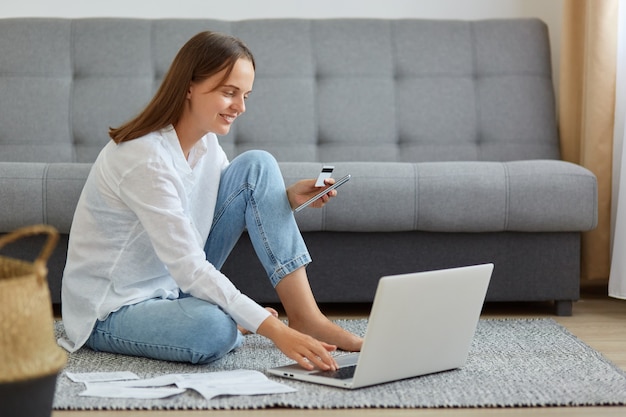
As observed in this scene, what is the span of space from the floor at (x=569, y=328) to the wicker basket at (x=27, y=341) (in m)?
0.27

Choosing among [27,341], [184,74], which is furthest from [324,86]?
[27,341]

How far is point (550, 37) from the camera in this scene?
3.57 m

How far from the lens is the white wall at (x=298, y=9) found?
3486 millimetres

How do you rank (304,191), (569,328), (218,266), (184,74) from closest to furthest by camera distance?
(184,74) → (304,191) → (218,266) → (569,328)

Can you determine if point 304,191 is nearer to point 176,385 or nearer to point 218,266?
point 218,266

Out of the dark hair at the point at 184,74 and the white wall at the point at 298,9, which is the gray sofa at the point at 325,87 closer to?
the white wall at the point at 298,9

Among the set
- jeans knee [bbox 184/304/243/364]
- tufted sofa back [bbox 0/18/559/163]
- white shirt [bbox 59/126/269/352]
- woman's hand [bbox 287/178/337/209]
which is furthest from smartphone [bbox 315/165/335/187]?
tufted sofa back [bbox 0/18/559/163]

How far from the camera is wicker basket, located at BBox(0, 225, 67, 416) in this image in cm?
128

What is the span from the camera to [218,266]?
2227 mm

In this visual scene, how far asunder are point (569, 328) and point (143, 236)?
3.86 ft

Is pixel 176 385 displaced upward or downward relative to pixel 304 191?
downward

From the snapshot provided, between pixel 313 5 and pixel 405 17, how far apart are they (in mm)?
339

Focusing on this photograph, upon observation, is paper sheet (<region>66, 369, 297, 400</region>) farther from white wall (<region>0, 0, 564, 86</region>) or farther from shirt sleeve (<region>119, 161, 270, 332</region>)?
white wall (<region>0, 0, 564, 86</region>)

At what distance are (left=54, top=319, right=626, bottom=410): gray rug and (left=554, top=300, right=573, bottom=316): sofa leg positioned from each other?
40cm
